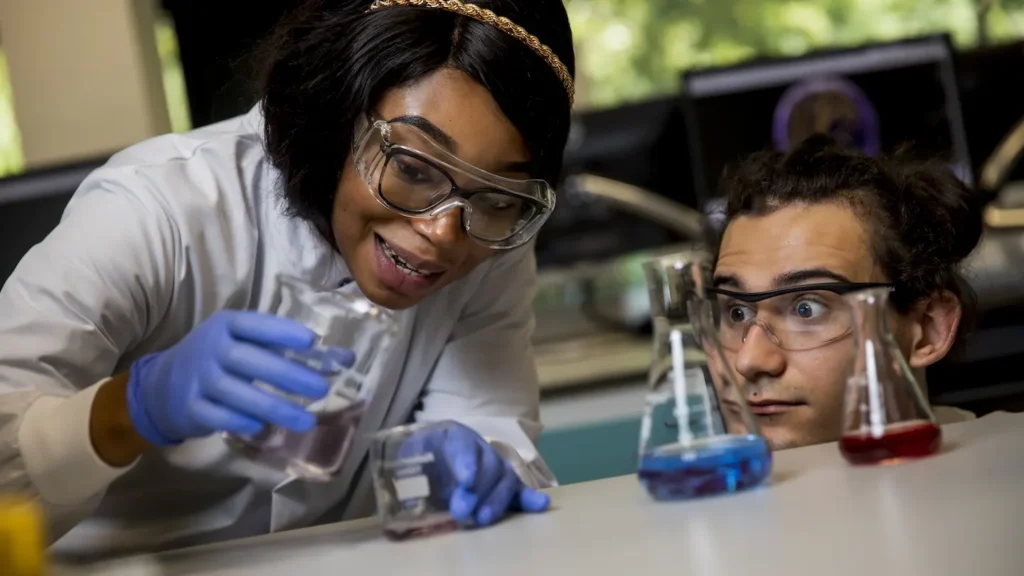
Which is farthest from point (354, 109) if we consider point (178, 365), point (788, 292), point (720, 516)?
point (720, 516)

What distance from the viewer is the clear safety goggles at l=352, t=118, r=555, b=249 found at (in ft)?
4.26

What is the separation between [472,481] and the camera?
105 cm

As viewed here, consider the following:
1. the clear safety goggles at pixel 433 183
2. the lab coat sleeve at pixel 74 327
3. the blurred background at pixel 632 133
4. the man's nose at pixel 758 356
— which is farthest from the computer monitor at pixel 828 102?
the lab coat sleeve at pixel 74 327

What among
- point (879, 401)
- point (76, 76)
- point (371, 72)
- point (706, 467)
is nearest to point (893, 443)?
point (879, 401)

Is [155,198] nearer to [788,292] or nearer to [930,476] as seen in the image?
[788,292]

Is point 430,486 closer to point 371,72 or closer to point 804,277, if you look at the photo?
point 371,72

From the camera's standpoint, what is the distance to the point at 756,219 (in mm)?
1630

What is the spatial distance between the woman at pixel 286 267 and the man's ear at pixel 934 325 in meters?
0.59

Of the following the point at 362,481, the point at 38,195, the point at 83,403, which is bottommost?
the point at 362,481

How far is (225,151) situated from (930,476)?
43.1 inches

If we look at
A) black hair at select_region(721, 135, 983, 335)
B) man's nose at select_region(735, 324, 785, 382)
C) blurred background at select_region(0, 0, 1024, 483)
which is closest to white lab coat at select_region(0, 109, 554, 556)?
man's nose at select_region(735, 324, 785, 382)

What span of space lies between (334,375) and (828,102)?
94.5 inches

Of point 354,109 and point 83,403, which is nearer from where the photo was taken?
point 83,403

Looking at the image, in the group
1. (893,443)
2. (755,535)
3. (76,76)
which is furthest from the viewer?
(76,76)
